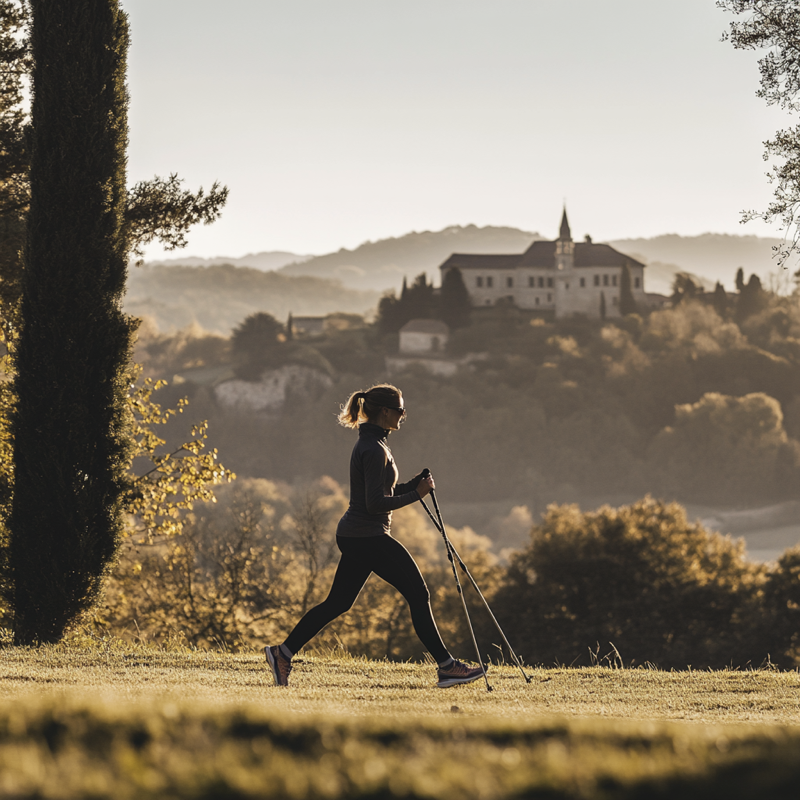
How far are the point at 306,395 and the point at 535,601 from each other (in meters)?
120

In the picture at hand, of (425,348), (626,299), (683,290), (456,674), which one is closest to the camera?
(456,674)

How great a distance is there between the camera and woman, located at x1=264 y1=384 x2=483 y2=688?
6285 millimetres

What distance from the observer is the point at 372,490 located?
20.4 ft

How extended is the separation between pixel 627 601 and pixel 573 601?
187cm

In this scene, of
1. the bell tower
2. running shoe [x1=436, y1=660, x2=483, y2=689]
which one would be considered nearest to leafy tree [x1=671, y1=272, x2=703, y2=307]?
the bell tower

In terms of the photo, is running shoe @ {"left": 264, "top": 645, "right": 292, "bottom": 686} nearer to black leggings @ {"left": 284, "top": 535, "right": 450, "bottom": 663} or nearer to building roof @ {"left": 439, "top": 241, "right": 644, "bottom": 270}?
black leggings @ {"left": 284, "top": 535, "right": 450, "bottom": 663}

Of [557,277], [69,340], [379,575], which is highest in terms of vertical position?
[557,277]

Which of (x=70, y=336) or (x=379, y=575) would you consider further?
(x=70, y=336)

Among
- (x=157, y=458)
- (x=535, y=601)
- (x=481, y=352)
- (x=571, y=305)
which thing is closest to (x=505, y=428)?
(x=481, y=352)

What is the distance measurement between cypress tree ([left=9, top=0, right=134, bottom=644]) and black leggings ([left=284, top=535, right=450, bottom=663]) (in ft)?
14.4

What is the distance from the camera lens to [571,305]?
147 metres

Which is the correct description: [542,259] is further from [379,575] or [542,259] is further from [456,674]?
[379,575]

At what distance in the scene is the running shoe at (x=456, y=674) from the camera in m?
6.66

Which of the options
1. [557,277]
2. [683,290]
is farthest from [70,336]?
[683,290]
